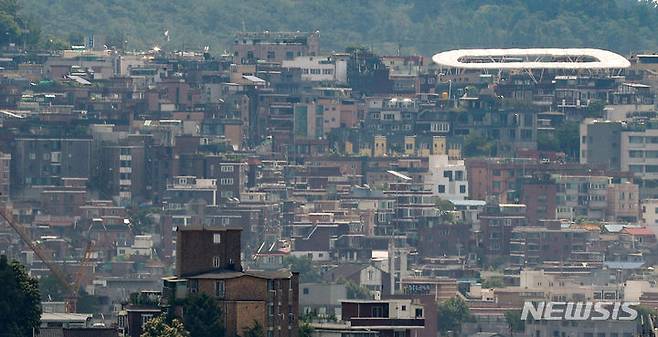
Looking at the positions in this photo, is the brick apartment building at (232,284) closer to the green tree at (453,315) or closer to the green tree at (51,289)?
the green tree at (51,289)

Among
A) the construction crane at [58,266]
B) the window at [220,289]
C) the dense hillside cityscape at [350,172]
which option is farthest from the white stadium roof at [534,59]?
the window at [220,289]

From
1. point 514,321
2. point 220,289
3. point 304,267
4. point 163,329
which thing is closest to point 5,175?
point 304,267

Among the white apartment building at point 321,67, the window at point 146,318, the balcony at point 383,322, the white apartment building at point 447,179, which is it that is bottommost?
the white apartment building at point 447,179

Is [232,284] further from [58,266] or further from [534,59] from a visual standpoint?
[534,59]

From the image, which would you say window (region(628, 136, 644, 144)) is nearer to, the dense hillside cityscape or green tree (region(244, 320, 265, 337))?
the dense hillside cityscape

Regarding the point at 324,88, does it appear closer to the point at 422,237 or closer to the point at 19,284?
the point at 422,237

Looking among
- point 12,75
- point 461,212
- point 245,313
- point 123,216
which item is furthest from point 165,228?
point 245,313
